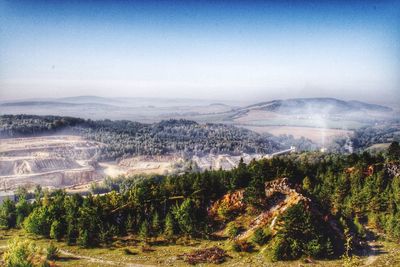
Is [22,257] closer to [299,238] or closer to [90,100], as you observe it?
[299,238]

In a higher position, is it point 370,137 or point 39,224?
point 370,137

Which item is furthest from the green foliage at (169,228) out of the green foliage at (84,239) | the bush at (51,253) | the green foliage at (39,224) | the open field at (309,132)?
the open field at (309,132)

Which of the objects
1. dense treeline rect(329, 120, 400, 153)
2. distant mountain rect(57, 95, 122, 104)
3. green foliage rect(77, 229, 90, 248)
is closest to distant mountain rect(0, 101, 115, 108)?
distant mountain rect(57, 95, 122, 104)

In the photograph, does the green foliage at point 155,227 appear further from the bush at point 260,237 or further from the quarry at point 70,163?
the quarry at point 70,163

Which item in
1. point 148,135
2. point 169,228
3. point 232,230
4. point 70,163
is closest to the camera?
point 232,230

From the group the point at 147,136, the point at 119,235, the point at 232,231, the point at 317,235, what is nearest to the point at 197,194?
the point at 232,231

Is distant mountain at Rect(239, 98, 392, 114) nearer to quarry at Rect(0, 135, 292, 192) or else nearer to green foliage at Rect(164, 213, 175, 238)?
quarry at Rect(0, 135, 292, 192)

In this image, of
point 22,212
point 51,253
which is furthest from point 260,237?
point 22,212
